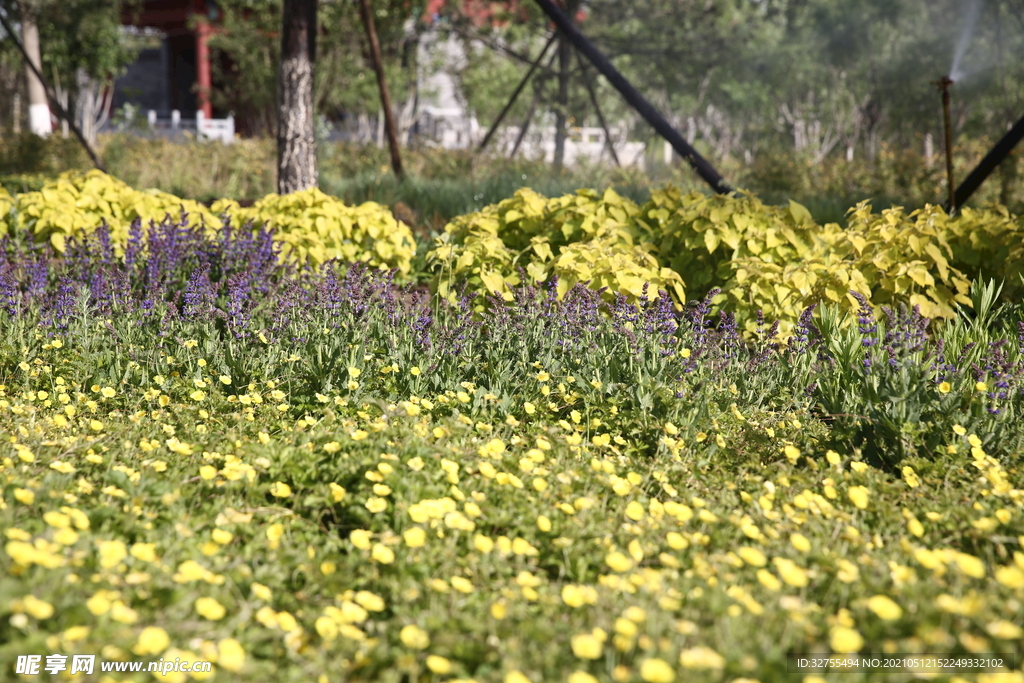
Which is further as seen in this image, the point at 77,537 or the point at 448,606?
the point at 448,606

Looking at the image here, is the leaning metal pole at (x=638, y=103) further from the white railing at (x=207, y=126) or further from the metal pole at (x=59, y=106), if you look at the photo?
the white railing at (x=207, y=126)

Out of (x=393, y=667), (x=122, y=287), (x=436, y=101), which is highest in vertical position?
(x=436, y=101)

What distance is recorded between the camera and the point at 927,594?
1.96m

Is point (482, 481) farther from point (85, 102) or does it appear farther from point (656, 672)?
point (85, 102)

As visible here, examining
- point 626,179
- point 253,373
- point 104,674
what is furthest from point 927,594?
point 626,179

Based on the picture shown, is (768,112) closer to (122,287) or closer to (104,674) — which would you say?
(122,287)

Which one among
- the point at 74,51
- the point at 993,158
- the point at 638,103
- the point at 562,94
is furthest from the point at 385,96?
the point at 74,51

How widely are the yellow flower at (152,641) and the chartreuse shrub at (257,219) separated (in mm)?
3440

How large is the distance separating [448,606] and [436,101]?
90.6 ft

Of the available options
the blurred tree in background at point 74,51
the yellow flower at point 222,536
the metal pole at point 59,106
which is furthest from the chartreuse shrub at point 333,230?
the blurred tree in background at point 74,51

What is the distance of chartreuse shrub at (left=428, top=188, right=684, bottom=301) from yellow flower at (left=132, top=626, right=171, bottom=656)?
100 inches

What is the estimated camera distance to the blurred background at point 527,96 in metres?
11.9

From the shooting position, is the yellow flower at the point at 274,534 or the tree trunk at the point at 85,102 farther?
the tree trunk at the point at 85,102

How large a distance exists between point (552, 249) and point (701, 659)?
3798mm
